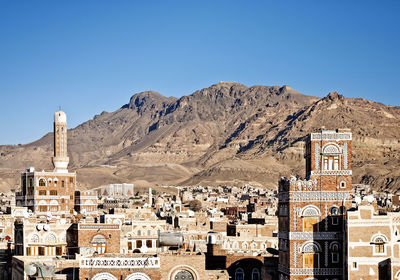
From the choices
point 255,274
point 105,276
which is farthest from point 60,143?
point 105,276

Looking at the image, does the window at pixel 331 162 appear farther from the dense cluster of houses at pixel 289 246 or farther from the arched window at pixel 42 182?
the arched window at pixel 42 182

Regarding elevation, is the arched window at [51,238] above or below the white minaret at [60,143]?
below

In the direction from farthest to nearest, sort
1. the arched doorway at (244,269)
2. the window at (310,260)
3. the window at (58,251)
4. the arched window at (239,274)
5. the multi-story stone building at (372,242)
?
the window at (58,251), the arched window at (239,274), the arched doorway at (244,269), the window at (310,260), the multi-story stone building at (372,242)

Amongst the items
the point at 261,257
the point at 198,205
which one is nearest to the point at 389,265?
the point at 261,257

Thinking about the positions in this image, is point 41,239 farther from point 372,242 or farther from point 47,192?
point 47,192

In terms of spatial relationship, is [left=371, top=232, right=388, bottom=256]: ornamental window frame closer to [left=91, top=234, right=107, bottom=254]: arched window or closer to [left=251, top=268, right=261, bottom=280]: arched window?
[left=251, top=268, right=261, bottom=280]: arched window

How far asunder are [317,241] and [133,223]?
25.0 metres

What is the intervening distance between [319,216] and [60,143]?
69.3 metres

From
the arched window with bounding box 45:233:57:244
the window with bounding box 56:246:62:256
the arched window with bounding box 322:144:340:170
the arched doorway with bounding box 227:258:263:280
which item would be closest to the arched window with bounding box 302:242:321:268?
the arched doorway with bounding box 227:258:263:280

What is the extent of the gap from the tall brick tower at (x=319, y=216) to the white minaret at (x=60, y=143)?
6561 cm

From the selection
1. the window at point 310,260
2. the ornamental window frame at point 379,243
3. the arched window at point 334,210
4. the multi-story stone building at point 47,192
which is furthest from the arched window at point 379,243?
the multi-story stone building at point 47,192

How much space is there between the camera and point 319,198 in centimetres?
4731

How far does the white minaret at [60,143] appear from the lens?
109 meters

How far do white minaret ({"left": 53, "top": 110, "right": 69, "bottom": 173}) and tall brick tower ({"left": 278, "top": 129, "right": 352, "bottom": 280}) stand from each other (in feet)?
215
